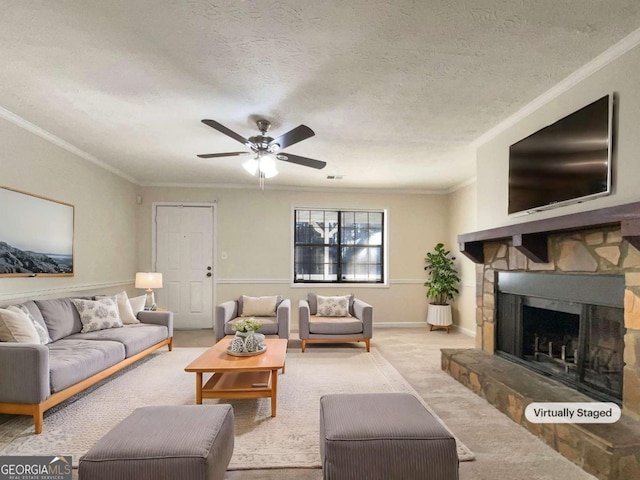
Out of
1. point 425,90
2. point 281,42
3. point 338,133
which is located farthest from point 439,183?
point 281,42

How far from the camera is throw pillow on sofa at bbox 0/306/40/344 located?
2.71 metres

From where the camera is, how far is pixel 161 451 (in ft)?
5.04

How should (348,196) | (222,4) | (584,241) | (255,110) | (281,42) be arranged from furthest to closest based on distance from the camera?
(348,196)
(255,110)
(584,241)
(281,42)
(222,4)

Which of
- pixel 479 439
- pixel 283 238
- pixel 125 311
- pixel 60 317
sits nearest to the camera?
pixel 479 439

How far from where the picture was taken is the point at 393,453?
5.37 ft

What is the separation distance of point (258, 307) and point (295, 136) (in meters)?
2.86

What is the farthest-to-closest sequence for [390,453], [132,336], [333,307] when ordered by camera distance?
[333,307]
[132,336]
[390,453]

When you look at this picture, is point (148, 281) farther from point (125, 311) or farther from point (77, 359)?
point (77, 359)

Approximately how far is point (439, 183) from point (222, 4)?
481 cm

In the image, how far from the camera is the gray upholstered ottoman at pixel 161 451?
1487 mm

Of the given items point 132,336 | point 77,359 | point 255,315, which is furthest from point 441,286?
point 77,359

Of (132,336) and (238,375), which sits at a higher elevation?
(132,336)

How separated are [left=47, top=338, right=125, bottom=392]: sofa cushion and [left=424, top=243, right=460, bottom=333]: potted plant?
455 centimetres

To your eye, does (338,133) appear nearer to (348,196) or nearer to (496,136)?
(496,136)
